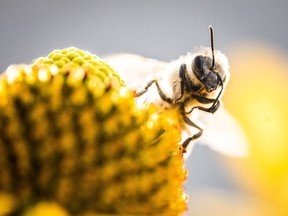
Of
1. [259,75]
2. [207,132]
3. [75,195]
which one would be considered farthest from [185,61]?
[75,195]

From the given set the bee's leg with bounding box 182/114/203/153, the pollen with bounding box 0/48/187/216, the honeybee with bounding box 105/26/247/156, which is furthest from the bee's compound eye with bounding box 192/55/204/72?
the pollen with bounding box 0/48/187/216

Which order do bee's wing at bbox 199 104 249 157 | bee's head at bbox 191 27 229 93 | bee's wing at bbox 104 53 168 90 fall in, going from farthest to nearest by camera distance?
bee's wing at bbox 199 104 249 157, bee's wing at bbox 104 53 168 90, bee's head at bbox 191 27 229 93

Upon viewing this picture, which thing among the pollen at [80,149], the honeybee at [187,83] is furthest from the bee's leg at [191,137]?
the pollen at [80,149]

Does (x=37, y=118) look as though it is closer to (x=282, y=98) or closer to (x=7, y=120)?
(x=7, y=120)

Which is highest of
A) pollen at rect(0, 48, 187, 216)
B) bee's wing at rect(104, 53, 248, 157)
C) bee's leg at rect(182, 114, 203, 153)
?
bee's wing at rect(104, 53, 248, 157)

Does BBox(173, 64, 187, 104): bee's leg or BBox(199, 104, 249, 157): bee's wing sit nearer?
BBox(173, 64, 187, 104): bee's leg

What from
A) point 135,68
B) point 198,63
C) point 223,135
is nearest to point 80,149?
point 198,63

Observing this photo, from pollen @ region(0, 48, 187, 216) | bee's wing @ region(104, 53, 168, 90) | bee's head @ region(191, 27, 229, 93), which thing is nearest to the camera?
pollen @ region(0, 48, 187, 216)

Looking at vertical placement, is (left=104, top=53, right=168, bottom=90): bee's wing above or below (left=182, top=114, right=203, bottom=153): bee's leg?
A: above

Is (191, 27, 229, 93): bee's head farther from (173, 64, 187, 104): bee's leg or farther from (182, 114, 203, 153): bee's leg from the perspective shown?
(182, 114, 203, 153): bee's leg
